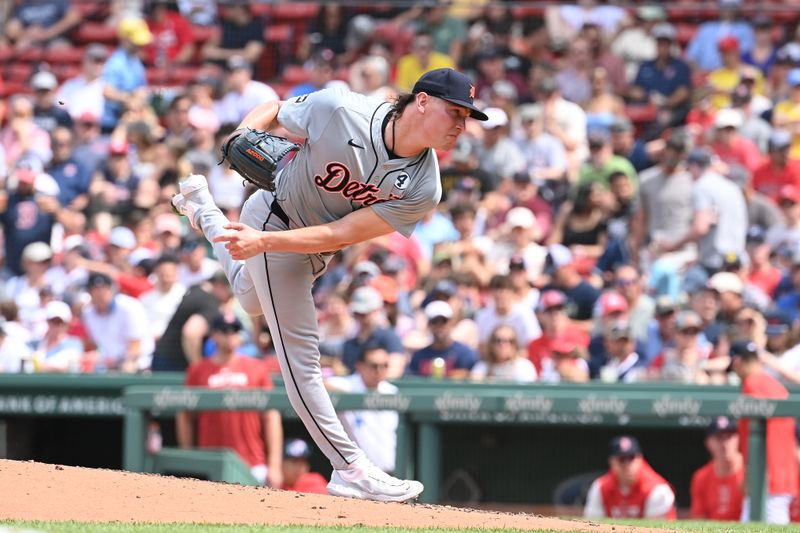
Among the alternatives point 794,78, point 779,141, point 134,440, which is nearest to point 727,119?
point 779,141

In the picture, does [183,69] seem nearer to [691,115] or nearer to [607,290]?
[691,115]

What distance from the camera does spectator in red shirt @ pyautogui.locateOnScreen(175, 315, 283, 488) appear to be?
360 inches

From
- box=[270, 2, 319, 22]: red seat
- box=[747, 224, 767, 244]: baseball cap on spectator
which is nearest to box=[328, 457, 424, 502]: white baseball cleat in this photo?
box=[747, 224, 767, 244]: baseball cap on spectator

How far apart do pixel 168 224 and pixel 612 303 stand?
3.82 metres

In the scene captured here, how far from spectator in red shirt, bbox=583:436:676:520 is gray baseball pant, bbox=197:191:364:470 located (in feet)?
9.33

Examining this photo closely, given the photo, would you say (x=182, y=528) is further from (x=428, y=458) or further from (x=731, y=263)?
(x=731, y=263)

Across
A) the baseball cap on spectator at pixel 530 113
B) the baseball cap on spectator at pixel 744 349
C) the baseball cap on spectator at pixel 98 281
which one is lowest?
the baseball cap on spectator at pixel 744 349

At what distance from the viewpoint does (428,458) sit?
29.8ft

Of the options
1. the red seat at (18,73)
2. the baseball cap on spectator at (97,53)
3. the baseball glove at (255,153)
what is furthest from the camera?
the red seat at (18,73)

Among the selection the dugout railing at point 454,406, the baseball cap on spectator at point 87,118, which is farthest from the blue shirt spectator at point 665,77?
the baseball cap on spectator at point 87,118

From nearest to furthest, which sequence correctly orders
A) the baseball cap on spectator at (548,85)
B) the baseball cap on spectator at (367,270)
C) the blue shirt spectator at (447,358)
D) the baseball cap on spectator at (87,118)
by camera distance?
the blue shirt spectator at (447,358)
the baseball cap on spectator at (367,270)
the baseball cap on spectator at (548,85)
the baseball cap on spectator at (87,118)

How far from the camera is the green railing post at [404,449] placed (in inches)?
352

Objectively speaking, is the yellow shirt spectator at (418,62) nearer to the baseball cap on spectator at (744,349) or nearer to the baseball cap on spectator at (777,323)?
the baseball cap on spectator at (777,323)

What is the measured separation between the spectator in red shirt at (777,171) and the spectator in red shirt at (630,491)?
3.96 meters
